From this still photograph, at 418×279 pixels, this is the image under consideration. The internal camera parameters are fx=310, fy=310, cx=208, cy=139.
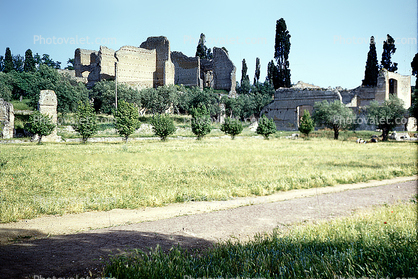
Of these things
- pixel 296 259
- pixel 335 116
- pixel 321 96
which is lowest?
pixel 296 259

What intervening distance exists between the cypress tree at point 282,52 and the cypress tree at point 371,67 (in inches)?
517

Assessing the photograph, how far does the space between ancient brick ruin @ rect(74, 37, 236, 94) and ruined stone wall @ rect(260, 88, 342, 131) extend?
16.5 m

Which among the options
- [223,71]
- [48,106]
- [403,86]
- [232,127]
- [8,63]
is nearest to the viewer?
[48,106]

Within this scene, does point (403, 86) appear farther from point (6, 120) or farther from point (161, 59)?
point (6, 120)

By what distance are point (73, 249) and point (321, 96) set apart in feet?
153

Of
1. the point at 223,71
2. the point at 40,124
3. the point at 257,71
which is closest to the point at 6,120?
the point at 40,124

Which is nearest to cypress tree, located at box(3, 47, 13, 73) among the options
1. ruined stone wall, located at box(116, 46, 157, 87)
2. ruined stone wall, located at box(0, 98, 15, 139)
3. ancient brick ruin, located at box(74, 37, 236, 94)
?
ancient brick ruin, located at box(74, 37, 236, 94)

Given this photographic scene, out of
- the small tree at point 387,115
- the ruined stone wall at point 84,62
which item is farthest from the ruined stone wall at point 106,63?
the small tree at point 387,115

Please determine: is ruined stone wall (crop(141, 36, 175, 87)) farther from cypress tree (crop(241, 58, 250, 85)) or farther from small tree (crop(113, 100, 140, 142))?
small tree (crop(113, 100, 140, 142))

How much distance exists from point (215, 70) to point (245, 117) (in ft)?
46.6

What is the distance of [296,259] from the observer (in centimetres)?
371

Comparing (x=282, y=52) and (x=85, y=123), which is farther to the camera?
(x=282, y=52)

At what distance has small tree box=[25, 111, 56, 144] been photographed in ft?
86.8

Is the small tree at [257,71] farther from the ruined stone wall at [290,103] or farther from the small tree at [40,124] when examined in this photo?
the small tree at [40,124]
